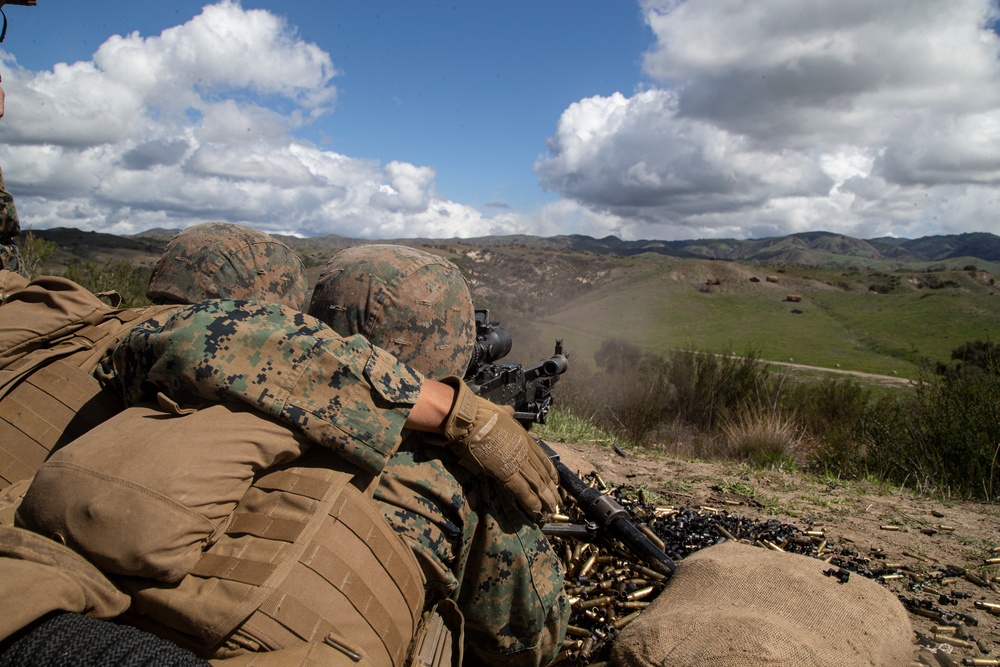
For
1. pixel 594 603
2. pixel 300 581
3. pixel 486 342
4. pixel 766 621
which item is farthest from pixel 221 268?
pixel 766 621

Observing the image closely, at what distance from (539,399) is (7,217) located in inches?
190

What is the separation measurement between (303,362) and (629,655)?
2206 millimetres

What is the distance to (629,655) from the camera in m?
2.93

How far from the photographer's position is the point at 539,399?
627cm

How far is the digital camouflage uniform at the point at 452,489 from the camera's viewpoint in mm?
2408

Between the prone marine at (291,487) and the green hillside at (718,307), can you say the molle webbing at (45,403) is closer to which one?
the prone marine at (291,487)

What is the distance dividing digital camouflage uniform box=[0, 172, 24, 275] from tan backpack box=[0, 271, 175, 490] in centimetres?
262

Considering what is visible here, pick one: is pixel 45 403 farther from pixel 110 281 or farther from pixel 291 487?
pixel 110 281

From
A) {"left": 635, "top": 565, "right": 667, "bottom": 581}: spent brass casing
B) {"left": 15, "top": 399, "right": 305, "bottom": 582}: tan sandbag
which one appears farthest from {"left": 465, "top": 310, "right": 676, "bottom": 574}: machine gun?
{"left": 15, "top": 399, "right": 305, "bottom": 582}: tan sandbag

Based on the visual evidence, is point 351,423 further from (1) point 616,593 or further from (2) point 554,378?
(2) point 554,378

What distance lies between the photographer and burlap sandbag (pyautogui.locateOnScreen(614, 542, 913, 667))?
8.43 ft

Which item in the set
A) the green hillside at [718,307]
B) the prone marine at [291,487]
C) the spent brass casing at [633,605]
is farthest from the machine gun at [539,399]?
the green hillside at [718,307]

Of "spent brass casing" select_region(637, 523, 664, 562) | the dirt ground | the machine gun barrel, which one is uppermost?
the machine gun barrel

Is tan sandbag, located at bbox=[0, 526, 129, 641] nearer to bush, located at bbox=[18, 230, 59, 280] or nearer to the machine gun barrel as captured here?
the machine gun barrel
